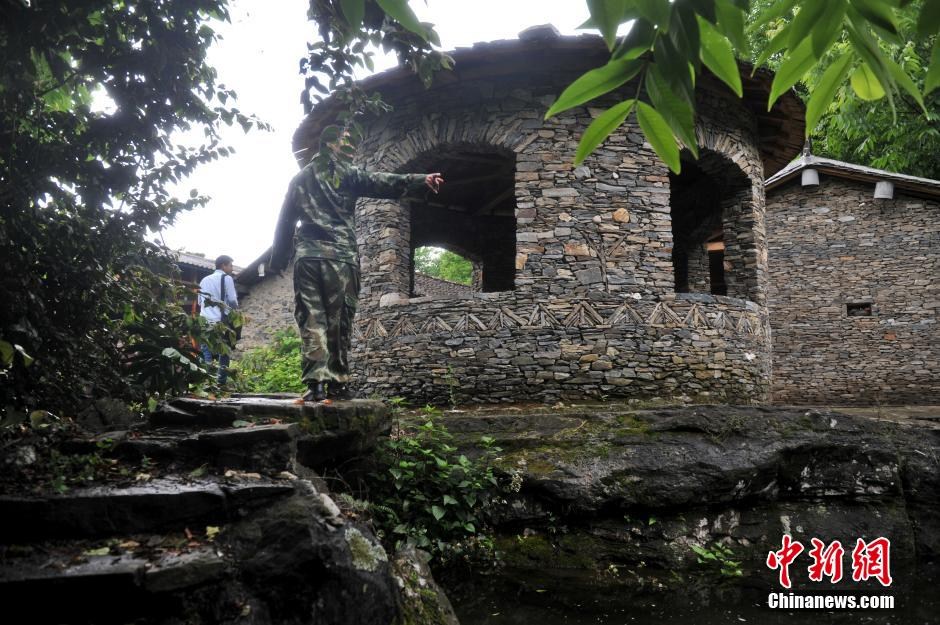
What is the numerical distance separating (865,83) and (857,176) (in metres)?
12.8

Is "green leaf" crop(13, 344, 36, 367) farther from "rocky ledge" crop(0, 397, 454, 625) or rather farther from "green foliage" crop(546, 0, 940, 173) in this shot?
"green foliage" crop(546, 0, 940, 173)

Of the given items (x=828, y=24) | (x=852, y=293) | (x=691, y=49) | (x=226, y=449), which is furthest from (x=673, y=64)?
(x=852, y=293)

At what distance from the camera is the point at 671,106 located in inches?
42.4

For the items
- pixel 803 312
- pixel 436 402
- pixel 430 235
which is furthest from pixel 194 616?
pixel 803 312

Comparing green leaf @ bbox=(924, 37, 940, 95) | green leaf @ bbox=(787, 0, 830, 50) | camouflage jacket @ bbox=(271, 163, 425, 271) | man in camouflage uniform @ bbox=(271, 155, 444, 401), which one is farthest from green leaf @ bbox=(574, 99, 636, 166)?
camouflage jacket @ bbox=(271, 163, 425, 271)

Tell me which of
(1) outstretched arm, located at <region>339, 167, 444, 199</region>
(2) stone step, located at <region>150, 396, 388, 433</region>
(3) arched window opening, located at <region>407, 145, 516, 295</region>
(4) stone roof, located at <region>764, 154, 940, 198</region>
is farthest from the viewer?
(4) stone roof, located at <region>764, 154, 940, 198</region>

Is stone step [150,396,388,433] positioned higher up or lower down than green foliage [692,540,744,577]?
higher up

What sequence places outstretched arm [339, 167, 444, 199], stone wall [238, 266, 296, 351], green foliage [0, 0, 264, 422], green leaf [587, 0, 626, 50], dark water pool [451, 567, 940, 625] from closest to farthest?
green leaf [587, 0, 626, 50] → green foliage [0, 0, 264, 422] → dark water pool [451, 567, 940, 625] → outstretched arm [339, 167, 444, 199] → stone wall [238, 266, 296, 351]

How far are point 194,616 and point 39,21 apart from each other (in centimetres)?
285

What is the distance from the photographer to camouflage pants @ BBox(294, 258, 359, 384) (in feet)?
14.3

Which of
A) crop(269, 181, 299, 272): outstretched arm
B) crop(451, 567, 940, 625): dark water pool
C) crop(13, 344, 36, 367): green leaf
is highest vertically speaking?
crop(269, 181, 299, 272): outstretched arm

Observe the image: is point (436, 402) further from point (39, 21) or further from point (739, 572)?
point (39, 21)

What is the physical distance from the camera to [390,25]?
2850 mm

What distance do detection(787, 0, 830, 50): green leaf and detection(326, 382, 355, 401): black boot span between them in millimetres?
3852
